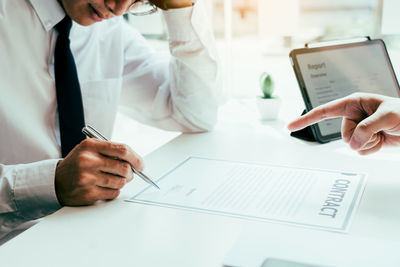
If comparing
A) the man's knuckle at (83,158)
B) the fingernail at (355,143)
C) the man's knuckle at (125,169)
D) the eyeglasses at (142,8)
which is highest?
the eyeglasses at (142,8)

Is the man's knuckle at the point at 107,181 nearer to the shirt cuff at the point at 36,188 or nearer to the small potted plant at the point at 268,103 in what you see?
the shirt cuff at the point at 36,188

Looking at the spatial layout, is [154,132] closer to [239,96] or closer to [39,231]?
[239,96]

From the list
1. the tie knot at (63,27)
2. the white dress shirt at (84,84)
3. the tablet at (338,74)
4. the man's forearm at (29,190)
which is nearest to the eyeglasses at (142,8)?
the white dress shirt at (84,84)

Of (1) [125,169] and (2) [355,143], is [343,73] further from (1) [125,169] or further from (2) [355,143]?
(1) [125,169]

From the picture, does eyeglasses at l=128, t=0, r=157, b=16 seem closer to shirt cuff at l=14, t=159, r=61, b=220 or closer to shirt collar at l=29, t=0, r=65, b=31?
shirt collar at l=29, t=0, r=65, b=31

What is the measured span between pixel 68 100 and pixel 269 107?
63 centimetres

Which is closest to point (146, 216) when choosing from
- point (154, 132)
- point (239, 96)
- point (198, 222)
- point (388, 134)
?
point (198, 222)

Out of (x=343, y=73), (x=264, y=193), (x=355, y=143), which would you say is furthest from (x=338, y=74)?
(x=264, y=193)

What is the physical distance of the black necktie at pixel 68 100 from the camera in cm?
108

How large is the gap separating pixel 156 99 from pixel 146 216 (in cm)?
71

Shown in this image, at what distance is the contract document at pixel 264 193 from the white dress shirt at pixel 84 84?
25 cm

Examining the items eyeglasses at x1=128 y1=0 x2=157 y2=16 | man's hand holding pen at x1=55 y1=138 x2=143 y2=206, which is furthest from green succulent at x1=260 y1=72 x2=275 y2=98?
man's hand holding pen at x1=55 y1=138 x2=143 y2=206

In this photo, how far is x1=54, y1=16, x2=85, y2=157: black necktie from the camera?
108 cm

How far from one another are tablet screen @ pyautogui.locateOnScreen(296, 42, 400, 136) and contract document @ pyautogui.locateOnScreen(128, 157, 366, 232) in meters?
0.30
